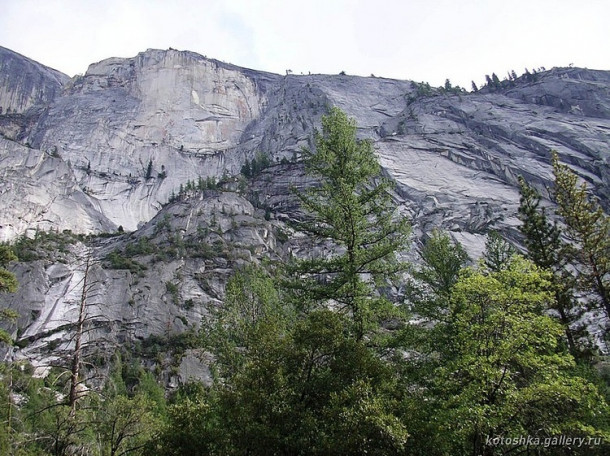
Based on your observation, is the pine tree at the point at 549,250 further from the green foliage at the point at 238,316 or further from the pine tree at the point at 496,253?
the green foliage at the point at 238,316

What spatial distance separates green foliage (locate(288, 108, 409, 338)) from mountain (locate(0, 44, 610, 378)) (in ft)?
47.1

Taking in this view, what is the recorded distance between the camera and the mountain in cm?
6175

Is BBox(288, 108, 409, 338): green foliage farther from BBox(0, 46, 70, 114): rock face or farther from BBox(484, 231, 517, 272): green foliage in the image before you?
BBox(0, 46, 70, 114): rock face

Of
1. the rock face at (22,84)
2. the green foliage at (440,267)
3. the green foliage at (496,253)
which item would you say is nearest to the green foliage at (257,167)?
the green foliage at (496,253)

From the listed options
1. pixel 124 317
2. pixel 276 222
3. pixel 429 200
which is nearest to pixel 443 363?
pixel 124 317

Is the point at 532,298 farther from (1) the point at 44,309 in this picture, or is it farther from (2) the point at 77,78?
(2) the point at 77,78

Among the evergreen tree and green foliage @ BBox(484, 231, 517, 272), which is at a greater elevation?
green foliage @ BBox(484, 231, 517, 272)

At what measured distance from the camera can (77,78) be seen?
462 ft

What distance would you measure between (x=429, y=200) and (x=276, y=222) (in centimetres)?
2776

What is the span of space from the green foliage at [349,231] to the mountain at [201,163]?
1436 centimetres

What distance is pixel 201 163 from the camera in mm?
116938

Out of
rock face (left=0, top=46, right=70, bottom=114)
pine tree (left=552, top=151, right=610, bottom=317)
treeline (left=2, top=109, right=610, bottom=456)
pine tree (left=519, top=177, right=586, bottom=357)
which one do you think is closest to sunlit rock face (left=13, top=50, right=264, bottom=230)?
rock face (left=0, top=46, right=70, bottom=114)

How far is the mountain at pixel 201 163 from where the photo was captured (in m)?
61.8

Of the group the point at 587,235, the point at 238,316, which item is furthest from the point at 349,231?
the point at 587,235
